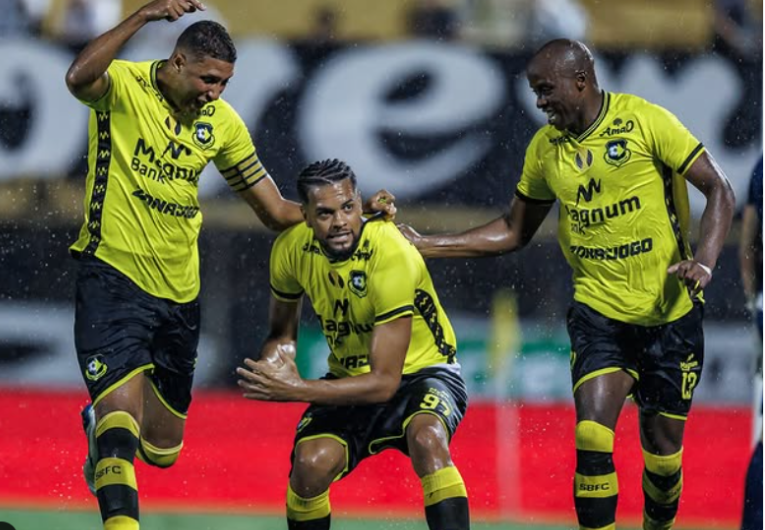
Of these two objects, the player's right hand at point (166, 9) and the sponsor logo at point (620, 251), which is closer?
the player's right hand at point (166, 9)

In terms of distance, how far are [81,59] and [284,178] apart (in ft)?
12.9

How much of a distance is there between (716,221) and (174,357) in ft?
7.56

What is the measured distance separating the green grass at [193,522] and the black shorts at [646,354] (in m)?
1.44

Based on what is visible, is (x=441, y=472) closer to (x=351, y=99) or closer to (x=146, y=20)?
(x=146, y=20)

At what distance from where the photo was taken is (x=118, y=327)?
6043 millimetres

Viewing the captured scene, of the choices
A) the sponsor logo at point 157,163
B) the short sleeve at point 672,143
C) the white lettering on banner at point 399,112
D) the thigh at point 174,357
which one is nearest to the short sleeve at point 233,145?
the sponsor logo at point 157,163

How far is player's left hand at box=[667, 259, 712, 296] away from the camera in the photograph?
18.7 feet

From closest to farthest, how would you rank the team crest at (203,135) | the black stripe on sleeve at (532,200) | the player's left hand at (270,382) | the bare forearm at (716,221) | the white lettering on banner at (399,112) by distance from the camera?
the player's left hand at (270,382)
the bare forearm at (716,221)
the team crest at (203,135)
the black stripe on sleeve at (532,200)
the white lettering on banner at (399,112)

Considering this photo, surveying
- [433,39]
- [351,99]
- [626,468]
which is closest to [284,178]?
[351,99]

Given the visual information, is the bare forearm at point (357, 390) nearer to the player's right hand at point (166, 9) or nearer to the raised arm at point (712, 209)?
the raised arm at point (712, 209)

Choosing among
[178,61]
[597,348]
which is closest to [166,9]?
[178,61]

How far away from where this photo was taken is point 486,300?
10062 millimetres

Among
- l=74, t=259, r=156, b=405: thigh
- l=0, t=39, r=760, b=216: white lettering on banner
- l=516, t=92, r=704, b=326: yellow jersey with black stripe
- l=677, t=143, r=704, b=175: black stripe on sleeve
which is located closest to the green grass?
l=74, t=259, r=156, b=405: thigh

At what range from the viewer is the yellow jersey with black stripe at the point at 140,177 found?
20.0 feet
